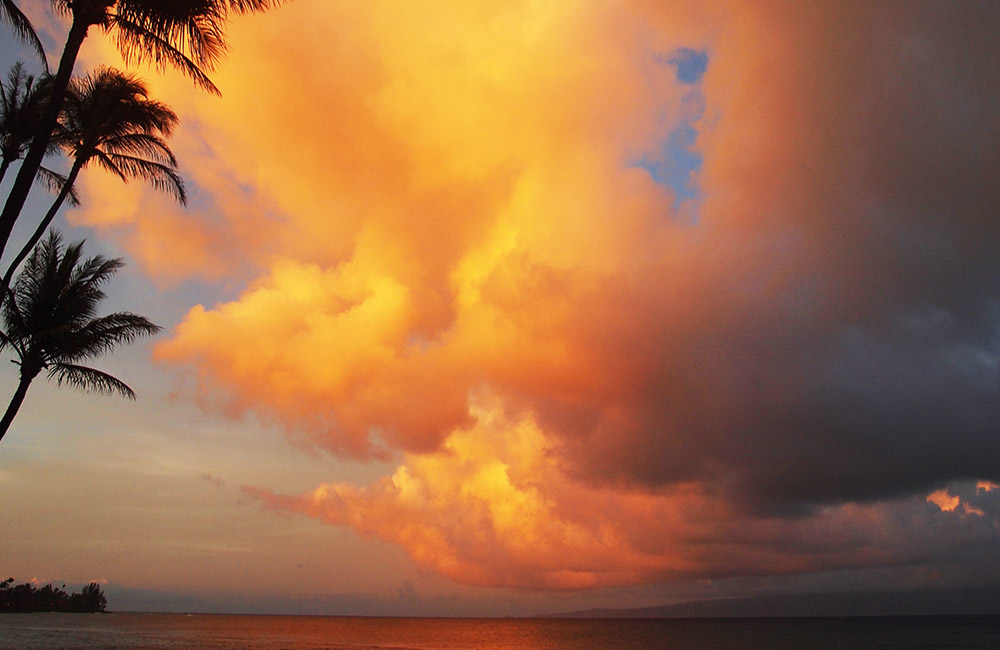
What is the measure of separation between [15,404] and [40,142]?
363 inches

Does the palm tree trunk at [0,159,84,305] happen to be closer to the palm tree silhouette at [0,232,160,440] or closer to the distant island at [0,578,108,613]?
the palm tree silhouette at [0,232,160,440]

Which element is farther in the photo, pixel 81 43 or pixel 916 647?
pixel 916 647

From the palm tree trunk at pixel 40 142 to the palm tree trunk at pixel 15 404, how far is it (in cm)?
804

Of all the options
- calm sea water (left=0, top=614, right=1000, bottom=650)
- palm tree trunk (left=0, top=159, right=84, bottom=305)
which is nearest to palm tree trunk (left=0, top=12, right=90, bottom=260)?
palm tree trunk (left=0, top=159, right=84, bottom=305)

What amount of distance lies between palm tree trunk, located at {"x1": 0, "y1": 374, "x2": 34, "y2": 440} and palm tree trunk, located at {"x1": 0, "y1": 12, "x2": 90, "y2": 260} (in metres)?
8.04

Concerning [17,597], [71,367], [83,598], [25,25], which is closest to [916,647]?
[71,367]

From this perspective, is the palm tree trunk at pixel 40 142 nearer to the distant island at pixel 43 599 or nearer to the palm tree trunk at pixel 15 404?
the palm tree trunk at pixel 15 404

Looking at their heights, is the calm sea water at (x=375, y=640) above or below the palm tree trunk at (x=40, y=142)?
below

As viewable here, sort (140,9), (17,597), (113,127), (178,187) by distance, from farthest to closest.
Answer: (17,597) < (178,187) < (113,127) < (140,9)

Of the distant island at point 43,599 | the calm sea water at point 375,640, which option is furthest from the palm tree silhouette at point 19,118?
the distant island at point 43,599

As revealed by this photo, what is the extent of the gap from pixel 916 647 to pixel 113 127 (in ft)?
331

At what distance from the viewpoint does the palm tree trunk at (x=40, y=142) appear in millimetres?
10898

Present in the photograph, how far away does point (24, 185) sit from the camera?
1110cm

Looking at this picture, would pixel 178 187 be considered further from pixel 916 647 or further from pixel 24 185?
pixel 916 647
